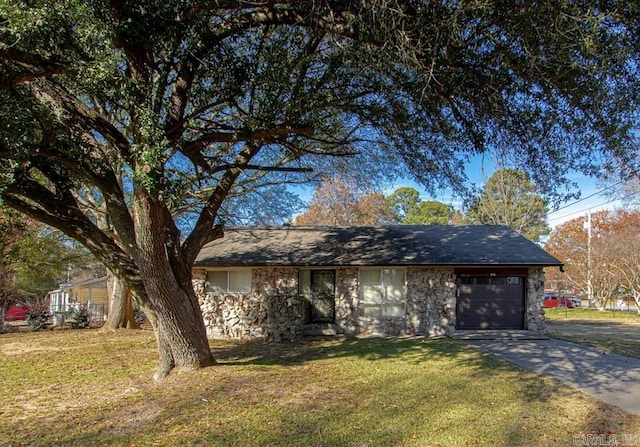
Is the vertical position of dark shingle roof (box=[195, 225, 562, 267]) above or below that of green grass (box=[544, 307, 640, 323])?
above

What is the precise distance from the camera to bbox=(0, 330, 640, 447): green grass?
5031mm

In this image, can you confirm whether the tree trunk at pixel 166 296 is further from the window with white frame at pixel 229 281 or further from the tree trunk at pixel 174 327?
the window with white frame at pixel 229 281

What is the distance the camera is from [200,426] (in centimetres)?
538

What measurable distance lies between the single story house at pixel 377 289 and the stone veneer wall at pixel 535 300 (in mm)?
29

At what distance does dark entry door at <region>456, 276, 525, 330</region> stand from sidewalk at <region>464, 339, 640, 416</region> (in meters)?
1.42

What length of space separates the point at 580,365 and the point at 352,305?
6.65 metres

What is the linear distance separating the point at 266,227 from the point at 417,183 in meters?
8.69

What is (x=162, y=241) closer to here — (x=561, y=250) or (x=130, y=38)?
(x=130, y=38)

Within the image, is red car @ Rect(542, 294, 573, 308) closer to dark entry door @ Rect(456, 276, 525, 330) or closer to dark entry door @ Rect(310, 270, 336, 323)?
dark entry door @ Rect(456, 276, 525, 330)

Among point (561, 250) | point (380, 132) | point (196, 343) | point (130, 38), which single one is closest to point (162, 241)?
point (196, 343)

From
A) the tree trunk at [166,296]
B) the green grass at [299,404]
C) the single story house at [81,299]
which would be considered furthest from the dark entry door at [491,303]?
the single story house at [81,299]

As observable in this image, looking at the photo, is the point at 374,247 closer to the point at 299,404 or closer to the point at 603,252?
the point at 299,404

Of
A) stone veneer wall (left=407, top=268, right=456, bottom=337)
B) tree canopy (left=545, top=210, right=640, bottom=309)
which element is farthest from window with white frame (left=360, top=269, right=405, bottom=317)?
tree canopy (left=545, top=210, right=640, bottom=309)

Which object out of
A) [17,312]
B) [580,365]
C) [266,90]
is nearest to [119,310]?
[266,90]
